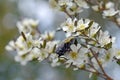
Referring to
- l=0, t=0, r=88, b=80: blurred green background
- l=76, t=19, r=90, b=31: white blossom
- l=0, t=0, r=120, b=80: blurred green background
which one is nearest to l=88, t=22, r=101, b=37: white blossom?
l=76, t=19, r=90, b=31: white blossom

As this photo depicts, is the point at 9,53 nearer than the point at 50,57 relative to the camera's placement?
No

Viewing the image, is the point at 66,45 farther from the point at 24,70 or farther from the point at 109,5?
the point at 24,70

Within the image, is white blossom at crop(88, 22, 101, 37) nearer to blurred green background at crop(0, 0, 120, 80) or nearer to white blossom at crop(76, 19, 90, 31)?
white blossom at crop(76, 19, 90, 31)

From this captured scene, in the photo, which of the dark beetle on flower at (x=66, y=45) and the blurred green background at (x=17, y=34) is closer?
the dark beetle on flower at (x=66, y=45)

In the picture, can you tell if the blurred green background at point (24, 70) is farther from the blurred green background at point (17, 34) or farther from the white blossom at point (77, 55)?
the white blossom at point (77, 55)

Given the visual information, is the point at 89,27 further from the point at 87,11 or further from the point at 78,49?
the point at 87,11

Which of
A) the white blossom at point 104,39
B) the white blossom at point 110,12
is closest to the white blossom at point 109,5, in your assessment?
the white blossom at point 110,12

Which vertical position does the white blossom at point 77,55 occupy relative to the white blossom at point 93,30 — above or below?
below

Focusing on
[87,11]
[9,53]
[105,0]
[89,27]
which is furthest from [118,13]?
[9,53]

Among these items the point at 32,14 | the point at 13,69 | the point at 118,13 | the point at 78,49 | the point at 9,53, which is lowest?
the point at 78,49
